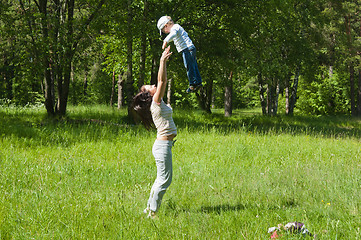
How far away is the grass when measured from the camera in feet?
13.7

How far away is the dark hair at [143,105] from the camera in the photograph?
4539mm

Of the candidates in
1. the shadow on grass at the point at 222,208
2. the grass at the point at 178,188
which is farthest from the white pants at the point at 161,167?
the shadow on grass at the point at 222,208

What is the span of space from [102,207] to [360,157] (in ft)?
22.3

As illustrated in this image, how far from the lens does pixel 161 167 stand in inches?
171

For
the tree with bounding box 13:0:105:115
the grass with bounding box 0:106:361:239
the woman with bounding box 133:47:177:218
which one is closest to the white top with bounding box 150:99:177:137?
the woman with bounding box 133:47:177:218

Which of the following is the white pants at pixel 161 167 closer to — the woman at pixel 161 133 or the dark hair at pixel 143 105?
the woman at pixel 161 133

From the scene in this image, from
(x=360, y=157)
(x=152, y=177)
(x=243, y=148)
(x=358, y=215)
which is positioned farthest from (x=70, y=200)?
(x=360, y=157)

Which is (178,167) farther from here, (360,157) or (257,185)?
(360,157)

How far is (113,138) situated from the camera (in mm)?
10406

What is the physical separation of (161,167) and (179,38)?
63.4 inches

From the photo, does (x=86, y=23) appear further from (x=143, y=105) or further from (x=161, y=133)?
(x=161, y=133)

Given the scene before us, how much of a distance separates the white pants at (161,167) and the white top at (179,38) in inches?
48.0

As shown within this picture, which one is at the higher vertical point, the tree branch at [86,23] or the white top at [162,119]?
the tree branch at [86,23]

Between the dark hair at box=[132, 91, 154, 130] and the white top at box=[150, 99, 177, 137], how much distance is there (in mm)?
173
